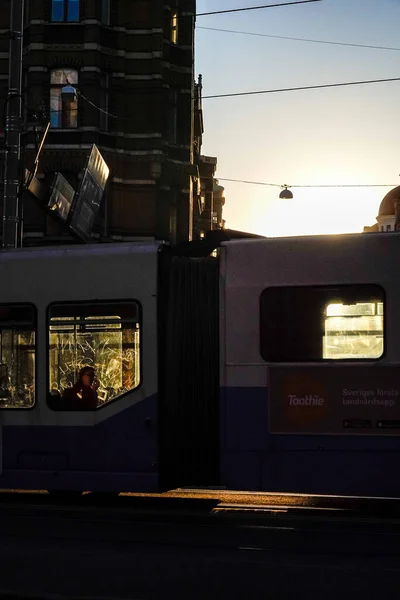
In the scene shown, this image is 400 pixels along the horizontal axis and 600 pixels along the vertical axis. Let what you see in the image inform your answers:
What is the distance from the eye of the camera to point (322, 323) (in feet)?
34.7

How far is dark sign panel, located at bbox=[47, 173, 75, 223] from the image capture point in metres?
15.9

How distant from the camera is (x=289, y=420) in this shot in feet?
34.9

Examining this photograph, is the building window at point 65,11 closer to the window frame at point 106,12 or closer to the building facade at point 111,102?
the building facade at point 111,102

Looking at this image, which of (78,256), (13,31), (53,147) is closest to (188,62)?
(53,147)

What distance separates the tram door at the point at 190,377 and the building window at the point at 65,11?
2526cm

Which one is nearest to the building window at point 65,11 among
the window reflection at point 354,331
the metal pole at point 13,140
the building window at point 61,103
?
the building window at point 61,103

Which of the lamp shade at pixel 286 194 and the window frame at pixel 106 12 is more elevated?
the window frame at pixel 106 12

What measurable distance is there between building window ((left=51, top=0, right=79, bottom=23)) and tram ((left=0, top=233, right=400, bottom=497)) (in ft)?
79.8

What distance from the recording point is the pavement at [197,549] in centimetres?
702

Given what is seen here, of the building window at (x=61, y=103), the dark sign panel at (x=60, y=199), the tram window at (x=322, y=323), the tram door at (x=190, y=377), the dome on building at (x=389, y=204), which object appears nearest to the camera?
the tram window at (x=322, y=323)

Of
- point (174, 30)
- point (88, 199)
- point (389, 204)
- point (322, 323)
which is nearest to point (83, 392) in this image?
point (322, 323)

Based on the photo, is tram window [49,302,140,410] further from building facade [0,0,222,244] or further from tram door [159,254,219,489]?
building facade [0,0,222,244]

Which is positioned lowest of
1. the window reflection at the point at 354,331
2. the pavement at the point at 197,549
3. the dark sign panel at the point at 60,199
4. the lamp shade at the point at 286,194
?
the pavement at the point at 197,549

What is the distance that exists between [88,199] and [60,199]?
6.44 feet
